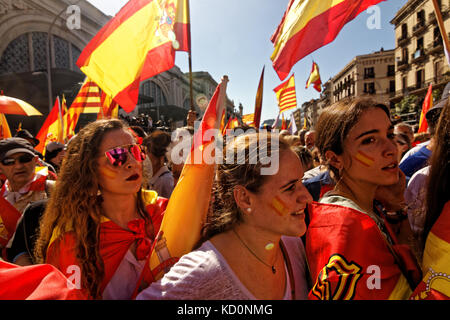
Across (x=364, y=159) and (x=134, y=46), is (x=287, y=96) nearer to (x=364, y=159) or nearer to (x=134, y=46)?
(x=134, y=46)

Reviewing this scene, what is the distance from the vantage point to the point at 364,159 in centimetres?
154

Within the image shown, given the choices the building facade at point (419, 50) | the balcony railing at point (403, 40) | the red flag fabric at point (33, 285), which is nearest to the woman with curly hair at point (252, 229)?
the red flag fabric at point (33, 285)

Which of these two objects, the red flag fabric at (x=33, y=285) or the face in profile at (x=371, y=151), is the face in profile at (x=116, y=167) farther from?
the face in profile at (x=371, y=151)

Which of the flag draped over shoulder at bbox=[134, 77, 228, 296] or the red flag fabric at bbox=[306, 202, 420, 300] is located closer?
the red flag fabric at bbox=[306, 202, 420, 300]

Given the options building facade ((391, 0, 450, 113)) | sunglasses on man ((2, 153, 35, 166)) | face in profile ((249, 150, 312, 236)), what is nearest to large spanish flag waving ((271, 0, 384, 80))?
face in profile ((249, 150, 312, 236))

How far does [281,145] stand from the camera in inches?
51.2

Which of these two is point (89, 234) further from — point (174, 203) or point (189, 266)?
point (189, 266)

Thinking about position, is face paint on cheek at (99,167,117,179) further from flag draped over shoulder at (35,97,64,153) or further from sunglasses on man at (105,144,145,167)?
flag draped over shoulder at (35,97,64,153)

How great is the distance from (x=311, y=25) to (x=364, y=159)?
188 centimetres

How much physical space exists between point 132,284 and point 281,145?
1133 mm

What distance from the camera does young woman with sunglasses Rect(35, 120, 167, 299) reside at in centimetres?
149

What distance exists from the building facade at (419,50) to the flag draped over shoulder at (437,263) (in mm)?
29827

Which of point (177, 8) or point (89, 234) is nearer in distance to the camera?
point (89, 234)
